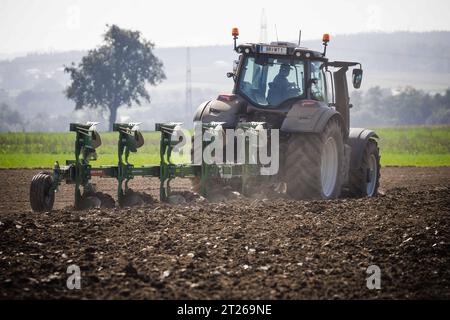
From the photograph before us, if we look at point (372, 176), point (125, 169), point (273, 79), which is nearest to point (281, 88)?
point (273, 79)

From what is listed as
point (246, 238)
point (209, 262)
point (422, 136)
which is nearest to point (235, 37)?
point (246, 238)

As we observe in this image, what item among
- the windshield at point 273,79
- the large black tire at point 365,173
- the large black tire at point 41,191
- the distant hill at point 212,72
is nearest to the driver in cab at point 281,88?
the windshield at point 273,79

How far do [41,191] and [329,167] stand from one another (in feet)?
15.6

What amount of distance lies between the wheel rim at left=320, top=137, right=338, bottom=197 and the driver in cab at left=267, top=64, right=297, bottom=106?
1016mm

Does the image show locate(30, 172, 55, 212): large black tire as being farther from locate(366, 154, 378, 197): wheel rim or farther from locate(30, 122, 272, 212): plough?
locate(366, 154, 378, 197): wheel rim

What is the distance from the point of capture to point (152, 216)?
10781 mm

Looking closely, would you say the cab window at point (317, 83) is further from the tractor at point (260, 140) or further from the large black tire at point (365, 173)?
the large black tire at point (365, 173)

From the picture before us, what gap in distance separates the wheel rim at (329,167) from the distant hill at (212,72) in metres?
121

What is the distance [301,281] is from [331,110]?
6680mm

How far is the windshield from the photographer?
13.8m

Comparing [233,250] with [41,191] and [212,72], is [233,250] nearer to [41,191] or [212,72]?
[41,191]

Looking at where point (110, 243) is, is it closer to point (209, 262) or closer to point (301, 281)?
point (209, 262)

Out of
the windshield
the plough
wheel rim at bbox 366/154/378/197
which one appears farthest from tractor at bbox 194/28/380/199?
wheel rim at bbox 366/154/378/197
